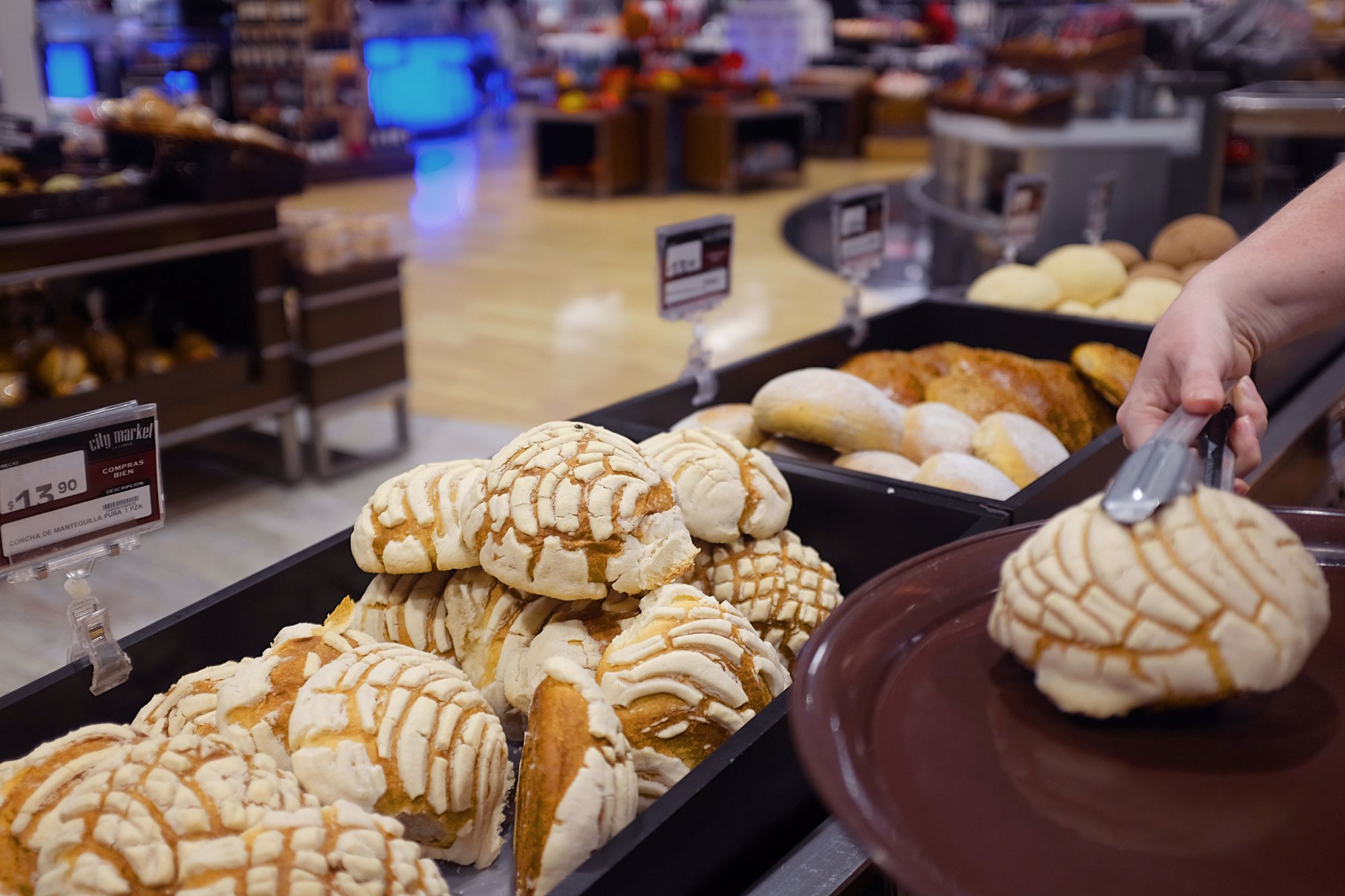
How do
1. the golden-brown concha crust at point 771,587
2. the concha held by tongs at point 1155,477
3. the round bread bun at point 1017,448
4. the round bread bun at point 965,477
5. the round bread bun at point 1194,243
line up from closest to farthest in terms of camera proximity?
1. the concha held by tongs at point 1155,477
2. the golden-brown concha crust at point 771,587
3. the round bread bun at point 965,477
4. the round bread bun at point 1017,448
5. the round bread bun at point 1194,243

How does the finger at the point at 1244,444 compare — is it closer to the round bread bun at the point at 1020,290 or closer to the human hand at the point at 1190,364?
the human hand at the point at 1190,364

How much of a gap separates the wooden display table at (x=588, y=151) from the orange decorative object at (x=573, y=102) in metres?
0.06

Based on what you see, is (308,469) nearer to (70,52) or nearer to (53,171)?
(53,171)

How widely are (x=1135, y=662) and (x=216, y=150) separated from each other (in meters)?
3.28

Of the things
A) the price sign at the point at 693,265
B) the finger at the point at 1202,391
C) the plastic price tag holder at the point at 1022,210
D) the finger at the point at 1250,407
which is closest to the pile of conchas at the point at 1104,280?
the plastic price tag holder at the point at 1022,210

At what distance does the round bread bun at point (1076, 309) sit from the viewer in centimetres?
223

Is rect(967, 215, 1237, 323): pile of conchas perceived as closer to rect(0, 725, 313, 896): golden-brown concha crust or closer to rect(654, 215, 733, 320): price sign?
rect(654, 215, 733, 320): price sign

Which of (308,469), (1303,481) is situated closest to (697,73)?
(308,469)

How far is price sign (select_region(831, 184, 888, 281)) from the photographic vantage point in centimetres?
221

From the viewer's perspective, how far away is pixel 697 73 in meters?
10.1

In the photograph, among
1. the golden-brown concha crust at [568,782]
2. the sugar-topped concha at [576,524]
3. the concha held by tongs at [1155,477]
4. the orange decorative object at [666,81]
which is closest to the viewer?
the concha held by tongs at [1155,477]

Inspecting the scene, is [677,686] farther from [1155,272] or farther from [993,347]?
[1155,272]

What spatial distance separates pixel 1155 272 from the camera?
2.48 metres

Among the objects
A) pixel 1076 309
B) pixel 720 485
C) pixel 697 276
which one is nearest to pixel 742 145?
pixel 1076 309
